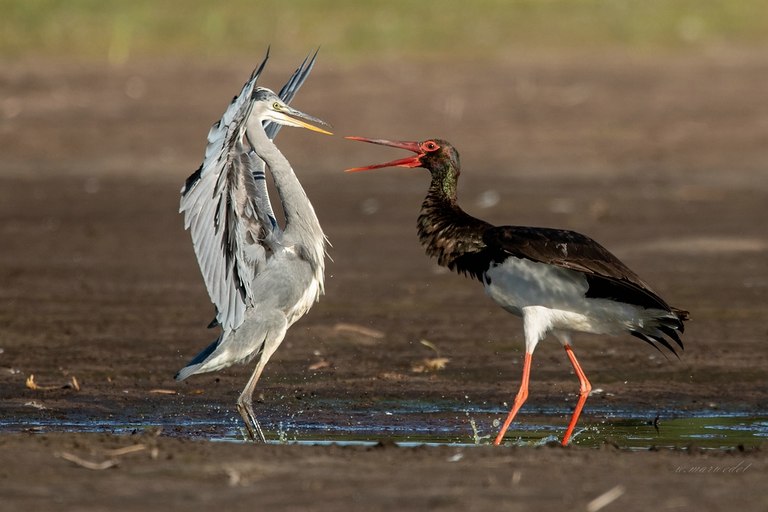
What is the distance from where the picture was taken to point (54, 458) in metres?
6.28

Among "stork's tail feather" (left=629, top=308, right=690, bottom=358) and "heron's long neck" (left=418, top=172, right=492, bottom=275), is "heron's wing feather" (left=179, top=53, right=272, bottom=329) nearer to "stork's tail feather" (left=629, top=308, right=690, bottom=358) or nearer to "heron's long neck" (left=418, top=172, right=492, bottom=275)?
"heron's long neck" (left=418, top=172, right=492, bottom=275)

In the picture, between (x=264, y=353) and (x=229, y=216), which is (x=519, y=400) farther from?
(x=229, y=216)

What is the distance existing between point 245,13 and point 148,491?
17782mm

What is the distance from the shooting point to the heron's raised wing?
7.31 m

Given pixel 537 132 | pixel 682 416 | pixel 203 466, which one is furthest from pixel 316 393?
pixel 537 132

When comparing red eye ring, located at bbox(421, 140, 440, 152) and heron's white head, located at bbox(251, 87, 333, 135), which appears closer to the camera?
heron's white head, located at bbox(251, 87, 333, 135)

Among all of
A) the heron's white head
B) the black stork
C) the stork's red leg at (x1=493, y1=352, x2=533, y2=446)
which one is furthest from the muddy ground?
the heron's white head

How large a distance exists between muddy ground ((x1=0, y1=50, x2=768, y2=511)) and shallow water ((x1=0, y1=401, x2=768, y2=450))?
0.05 meters

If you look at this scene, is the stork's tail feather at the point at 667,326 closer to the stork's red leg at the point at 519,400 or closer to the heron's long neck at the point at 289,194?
the stork's red leg at the point at 519,400

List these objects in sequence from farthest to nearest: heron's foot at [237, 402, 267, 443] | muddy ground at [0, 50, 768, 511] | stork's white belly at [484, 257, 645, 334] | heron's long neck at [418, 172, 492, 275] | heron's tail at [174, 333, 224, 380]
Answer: heron's long neck at [418, 172, 492, 275], stork's white belly at [484, 257, 645, 334], heron's tail at [174, 333, 224, 380], heron's foot at [237, 402, 267, 443], muddy ground at [0, 50, 768, 511]

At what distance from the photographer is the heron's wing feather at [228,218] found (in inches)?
288

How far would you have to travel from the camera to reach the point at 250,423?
7.62 meters

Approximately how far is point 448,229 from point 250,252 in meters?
1.10

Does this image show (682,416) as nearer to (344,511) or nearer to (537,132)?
(344,511)
